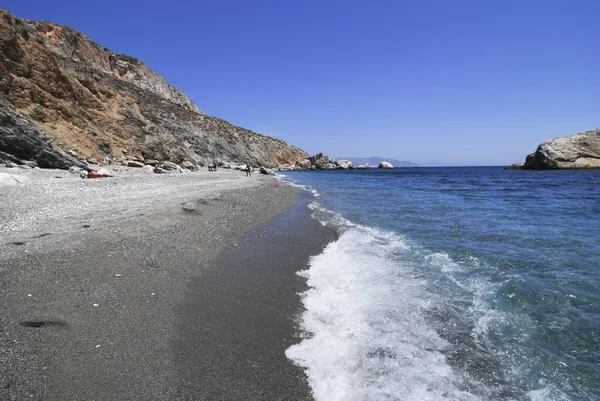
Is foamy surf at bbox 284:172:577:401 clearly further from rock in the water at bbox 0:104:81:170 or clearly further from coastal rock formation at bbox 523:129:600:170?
coastal rock formation at bbox 523:129:600:170

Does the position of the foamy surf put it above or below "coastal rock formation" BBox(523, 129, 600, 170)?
below

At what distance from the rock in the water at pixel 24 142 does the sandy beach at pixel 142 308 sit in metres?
10.7

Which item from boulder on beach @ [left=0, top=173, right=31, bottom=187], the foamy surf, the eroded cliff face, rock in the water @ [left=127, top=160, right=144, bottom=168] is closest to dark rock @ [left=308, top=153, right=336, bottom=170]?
the eroded cliff face

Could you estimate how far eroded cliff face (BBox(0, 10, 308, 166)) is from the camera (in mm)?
25156

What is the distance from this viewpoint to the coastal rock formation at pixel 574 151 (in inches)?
2547

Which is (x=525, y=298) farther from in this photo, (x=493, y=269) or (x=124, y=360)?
(x=124, y=360)

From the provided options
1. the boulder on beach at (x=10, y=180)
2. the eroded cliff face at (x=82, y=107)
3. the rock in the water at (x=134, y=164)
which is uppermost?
the eroded cliff face at (x=82, y=107)

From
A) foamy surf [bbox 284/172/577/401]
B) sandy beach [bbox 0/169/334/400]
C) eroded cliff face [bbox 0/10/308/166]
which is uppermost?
eroded cliff face [bbox 0/10/308/166]

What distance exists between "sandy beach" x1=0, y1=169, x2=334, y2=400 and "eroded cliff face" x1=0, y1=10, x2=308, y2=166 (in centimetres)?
1900

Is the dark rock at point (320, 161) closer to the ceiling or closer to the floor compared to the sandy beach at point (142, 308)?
closer to the ceiling

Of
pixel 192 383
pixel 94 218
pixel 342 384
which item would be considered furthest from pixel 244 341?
pixel 94 218

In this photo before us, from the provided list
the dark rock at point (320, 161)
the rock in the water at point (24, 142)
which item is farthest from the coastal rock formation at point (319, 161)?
the rock in the water at point (24, 142)

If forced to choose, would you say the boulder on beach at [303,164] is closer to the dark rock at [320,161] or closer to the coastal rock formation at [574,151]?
the dark rock at [320,161]

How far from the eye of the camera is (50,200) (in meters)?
11.2
